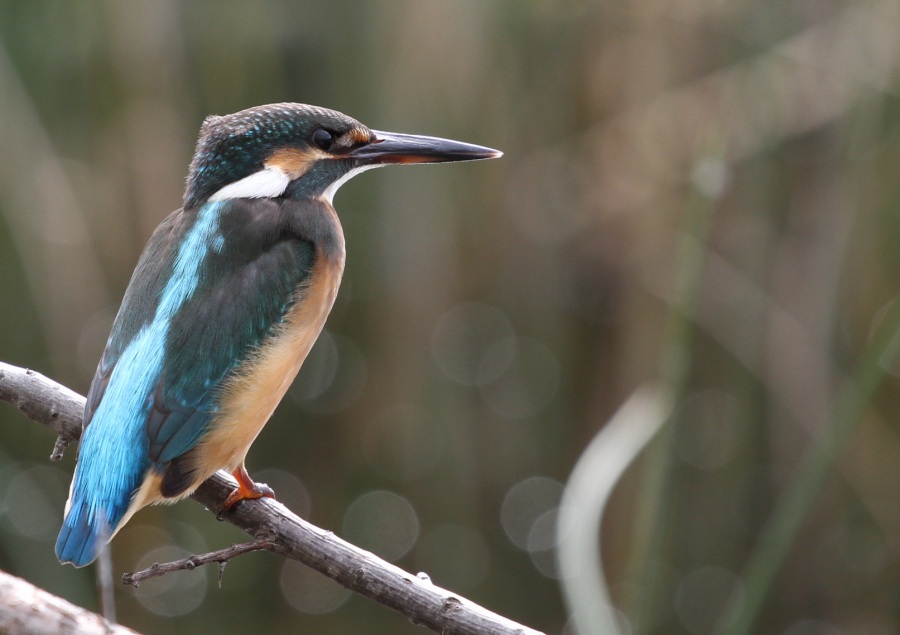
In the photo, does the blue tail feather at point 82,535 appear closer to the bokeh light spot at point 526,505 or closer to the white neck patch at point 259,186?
the white neck patch at point 259,186

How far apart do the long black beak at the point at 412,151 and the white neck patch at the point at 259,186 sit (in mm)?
148

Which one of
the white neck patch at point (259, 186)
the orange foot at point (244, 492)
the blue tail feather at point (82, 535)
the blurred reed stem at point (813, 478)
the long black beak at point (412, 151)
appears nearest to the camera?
the blurred reed stem at point (813, 478)

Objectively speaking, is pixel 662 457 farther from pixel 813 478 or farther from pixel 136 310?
pixel 136 310

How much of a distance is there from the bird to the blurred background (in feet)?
2.25

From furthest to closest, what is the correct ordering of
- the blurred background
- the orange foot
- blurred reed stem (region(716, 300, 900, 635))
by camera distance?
the blurred background
the orange foot
blurred reed stem (region(716, 300, 900, 635))

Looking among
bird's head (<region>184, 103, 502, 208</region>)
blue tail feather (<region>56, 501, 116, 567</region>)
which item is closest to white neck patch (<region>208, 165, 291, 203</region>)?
bird's head (<region>184, 103, 502, 208</region>)

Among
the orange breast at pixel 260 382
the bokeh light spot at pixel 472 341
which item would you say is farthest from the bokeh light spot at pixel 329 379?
the orange breast at pixel 260 382

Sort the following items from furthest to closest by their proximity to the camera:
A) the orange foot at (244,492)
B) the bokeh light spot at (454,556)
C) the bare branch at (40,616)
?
the bokeh light spot at (454,556)
the orange foot at (244,492)
the bare branch at (40,616)

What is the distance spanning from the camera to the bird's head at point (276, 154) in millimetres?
1794

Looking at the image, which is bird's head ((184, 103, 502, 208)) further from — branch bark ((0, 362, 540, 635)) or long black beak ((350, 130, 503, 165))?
branch bark ((0, 362, 540, 635))

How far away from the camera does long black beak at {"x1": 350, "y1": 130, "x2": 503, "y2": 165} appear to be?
189cm

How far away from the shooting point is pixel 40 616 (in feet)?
2.75

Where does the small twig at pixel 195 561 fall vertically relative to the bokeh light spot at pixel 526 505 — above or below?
above

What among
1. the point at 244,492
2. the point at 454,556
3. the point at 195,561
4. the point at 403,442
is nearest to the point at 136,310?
the point at 244,492
